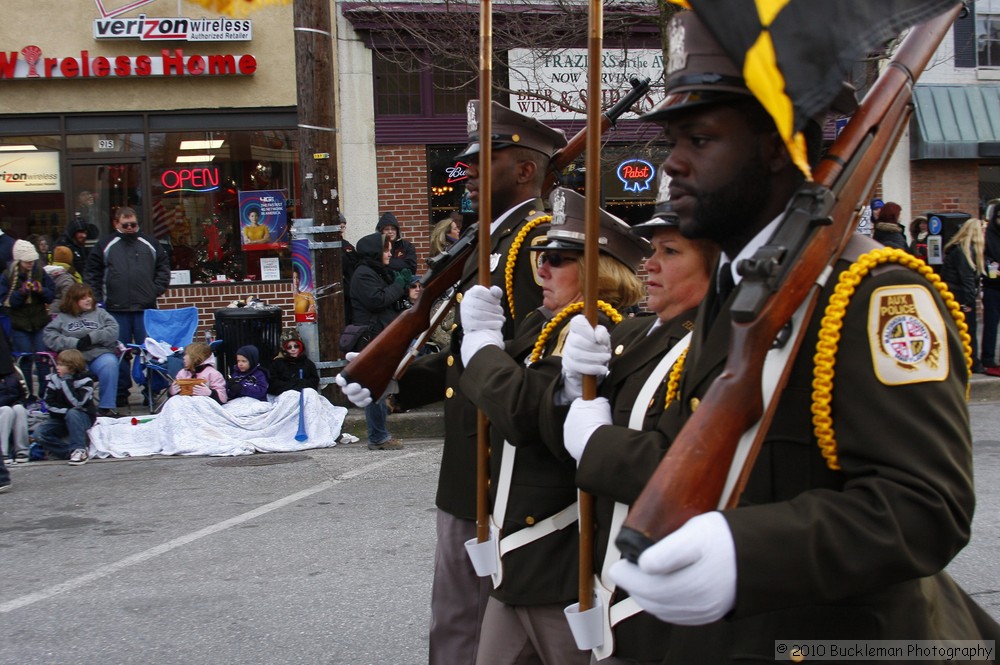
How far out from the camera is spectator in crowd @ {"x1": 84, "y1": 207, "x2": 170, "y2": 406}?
11188 mm

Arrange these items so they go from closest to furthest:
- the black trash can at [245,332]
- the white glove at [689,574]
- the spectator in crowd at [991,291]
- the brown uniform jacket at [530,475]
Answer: the white glove at [689,574]
the brown uniform jacket at [530,475]
the black trash can at [245,332]
the spectator in crowd at [991,291]

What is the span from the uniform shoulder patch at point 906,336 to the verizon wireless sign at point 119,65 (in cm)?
1294

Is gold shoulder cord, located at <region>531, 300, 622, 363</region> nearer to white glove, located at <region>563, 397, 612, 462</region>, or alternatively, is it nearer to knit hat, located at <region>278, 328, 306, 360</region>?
white glove, located at <region>563, 397, 612, 462</region>

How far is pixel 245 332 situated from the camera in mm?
10719

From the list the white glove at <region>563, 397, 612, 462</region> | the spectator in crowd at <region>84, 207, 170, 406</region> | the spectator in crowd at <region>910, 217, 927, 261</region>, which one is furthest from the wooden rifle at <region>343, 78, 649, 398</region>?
the spectator in crowd at <region>910, 217, 927, 261</region>

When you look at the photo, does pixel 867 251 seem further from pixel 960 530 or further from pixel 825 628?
pixel 825 628

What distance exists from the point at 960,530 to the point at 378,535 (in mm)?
5076

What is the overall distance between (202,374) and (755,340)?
350 inches

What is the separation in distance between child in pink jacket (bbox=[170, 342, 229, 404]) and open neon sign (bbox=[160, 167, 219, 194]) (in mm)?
4297

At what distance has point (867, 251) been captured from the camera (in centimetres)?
172

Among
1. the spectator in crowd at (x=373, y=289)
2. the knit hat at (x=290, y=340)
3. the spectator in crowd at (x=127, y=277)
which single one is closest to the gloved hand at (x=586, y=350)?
the spectator in crowd at (x=373, y=289)

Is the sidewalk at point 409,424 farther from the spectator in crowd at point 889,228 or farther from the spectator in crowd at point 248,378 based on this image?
the spectator in crowd at point 889,228

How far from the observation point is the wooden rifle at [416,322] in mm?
3592

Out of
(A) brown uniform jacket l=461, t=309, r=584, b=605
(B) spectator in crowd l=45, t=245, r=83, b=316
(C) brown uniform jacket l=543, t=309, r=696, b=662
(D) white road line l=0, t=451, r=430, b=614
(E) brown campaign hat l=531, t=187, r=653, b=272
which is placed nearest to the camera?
(C) brown uniform jacket l=543, t=309, r=696, b=662
